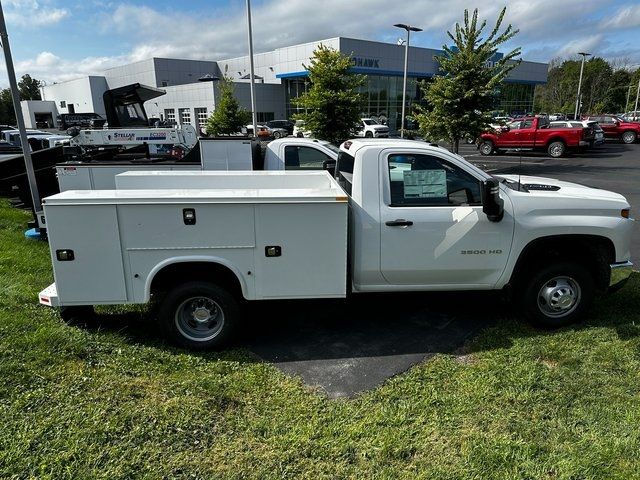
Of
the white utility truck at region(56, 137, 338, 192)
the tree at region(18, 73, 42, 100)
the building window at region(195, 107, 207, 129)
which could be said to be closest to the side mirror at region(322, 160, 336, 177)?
the white utility truck at region(56, 137, 338, 192)

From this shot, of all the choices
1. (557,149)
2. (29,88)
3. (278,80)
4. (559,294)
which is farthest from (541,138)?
(29,88)

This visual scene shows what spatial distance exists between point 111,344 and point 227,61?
233 feet

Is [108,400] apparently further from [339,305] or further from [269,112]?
[269,112]

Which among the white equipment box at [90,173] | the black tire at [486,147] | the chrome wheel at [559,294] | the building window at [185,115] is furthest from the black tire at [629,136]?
the building window at [185,115]

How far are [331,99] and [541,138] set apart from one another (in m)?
13.5

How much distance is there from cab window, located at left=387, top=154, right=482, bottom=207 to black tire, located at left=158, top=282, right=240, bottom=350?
190 centimetres

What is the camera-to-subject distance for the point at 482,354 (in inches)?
174

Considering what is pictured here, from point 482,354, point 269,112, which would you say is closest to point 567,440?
point 482,354

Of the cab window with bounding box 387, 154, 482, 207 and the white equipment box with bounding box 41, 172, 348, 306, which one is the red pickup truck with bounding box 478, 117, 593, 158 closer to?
the cab window with bounding box 387, 154, 482, 207

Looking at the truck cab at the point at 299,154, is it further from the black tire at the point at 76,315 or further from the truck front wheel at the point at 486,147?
the truck front wheel at the point at 486,147

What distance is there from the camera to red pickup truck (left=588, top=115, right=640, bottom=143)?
31.2m

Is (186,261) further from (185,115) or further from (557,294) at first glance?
(185,115)

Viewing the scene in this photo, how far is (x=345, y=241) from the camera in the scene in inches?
167

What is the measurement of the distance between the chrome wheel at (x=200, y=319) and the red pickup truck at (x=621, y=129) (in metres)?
33.7
